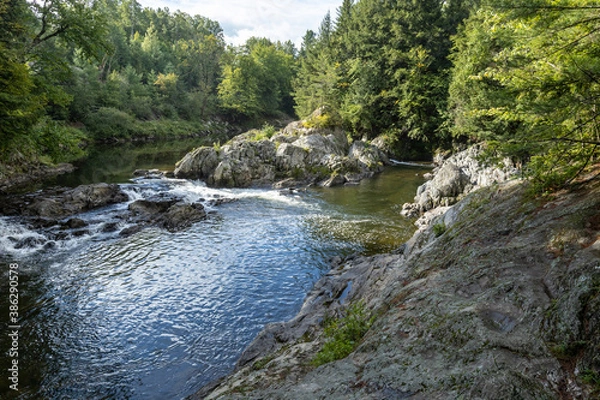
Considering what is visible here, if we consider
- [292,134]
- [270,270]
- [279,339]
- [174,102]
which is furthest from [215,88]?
[279,339]

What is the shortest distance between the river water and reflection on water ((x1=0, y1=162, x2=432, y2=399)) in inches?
1.4

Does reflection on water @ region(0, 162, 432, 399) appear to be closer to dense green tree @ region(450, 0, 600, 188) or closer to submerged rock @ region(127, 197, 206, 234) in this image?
submerged rock @ region(127, 197, 206, 234)

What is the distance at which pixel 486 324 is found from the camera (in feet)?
13.2

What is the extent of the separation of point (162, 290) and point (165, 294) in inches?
12.5

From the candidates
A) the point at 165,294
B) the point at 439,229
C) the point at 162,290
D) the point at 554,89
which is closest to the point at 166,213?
the point at 162,290

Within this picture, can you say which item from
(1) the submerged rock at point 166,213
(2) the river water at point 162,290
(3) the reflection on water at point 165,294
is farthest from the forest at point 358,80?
(3) the reflection on water at point 165,294

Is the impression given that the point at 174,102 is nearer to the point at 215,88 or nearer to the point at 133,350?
the point at 215,88

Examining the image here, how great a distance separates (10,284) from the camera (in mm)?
11078

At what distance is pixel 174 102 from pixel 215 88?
46.2 ft

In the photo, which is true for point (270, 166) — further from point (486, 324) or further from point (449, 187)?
point (486, 324)

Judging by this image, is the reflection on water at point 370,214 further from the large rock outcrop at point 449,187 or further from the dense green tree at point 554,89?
the dense green tree at point 554,89

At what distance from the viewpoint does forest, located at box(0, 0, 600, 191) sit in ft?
18.6

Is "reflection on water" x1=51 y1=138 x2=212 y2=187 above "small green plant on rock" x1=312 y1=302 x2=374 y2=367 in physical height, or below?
above

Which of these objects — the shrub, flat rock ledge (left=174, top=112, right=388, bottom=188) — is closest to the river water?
flat rock ledge (left=174, top=112, right=388, bottom=188)
